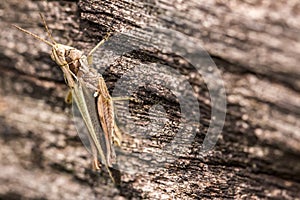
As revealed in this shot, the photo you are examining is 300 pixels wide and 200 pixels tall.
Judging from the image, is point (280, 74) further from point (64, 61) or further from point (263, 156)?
point (64, 61)

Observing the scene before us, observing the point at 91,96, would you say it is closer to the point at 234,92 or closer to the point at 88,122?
the point at 88,122

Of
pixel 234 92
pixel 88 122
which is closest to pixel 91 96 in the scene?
pixel 88 122

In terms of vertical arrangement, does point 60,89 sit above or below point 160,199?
above

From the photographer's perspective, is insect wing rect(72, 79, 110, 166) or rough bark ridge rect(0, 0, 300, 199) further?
insect wing rect(72, 79, 110, 166)

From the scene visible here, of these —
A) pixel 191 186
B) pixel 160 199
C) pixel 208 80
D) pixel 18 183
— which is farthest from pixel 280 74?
pixel 18 183

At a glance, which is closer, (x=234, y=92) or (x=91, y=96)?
(x=234, y=92)

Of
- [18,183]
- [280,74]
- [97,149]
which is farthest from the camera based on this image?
[18,183]

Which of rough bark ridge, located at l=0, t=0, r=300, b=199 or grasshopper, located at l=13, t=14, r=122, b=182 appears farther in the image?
grasshopper, located at l=13, t=14, r=122, b=182

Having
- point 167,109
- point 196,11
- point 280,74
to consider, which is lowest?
point 167,109
